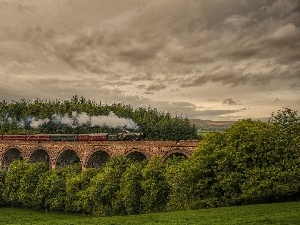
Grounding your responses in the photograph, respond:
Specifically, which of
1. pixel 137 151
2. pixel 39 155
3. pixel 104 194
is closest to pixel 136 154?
pixel 137 151

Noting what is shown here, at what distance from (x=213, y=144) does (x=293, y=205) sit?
37.0 ft

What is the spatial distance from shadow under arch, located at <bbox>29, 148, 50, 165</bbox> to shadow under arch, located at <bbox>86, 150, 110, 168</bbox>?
946 cm

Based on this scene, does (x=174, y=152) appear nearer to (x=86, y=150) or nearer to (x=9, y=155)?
(x=86, y=150)

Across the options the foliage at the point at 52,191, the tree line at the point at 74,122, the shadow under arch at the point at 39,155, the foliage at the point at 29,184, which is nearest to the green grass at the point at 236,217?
the foliage at the point at 52,191

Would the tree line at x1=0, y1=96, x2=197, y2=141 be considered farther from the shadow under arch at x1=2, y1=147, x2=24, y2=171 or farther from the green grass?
the green grass

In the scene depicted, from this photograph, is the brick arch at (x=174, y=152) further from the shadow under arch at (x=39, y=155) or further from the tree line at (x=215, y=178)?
the shadow under arch at (x=39, y=155)

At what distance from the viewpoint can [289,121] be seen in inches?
1512

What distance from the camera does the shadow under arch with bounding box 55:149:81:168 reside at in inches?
2630

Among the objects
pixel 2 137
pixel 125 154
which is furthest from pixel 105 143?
pixel 2 137

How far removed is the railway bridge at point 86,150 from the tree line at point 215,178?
5.53 m

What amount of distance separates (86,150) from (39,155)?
12.2 meters

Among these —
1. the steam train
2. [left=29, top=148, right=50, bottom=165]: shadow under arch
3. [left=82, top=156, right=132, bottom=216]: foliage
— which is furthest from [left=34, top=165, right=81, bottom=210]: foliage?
[left=29, top=148, right=50, bottom=165]: shadow under arch

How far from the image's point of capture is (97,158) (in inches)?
2571

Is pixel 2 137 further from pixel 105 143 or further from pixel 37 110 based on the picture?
pixel 37 110
